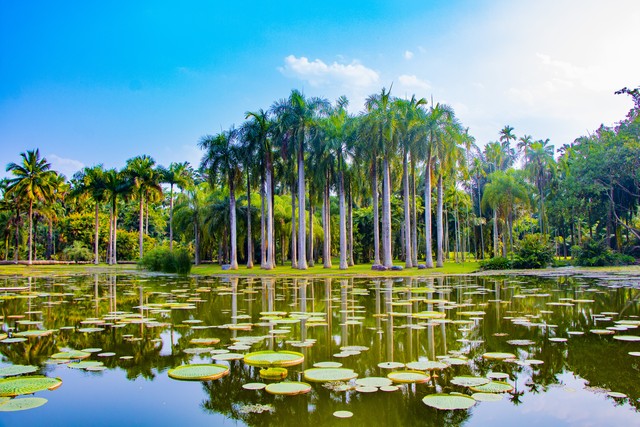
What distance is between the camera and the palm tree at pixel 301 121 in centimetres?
3472


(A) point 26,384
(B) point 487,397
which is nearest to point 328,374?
(B) point 487,397

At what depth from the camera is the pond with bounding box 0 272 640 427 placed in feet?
14.7

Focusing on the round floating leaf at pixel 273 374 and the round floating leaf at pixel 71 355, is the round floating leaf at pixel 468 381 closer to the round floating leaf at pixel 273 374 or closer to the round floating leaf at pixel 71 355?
the round floating leaf at pixel 273 374

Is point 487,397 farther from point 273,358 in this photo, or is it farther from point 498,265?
point 498,265

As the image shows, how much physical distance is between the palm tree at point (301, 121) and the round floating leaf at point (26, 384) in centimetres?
2893

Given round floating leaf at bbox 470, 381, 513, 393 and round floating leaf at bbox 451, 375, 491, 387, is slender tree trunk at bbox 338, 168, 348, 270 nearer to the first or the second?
round floating leaf at bbox 451, 375, 491, 387

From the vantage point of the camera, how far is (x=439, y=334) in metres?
8.03

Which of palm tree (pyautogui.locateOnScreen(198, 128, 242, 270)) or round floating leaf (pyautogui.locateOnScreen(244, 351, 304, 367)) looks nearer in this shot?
round floating leaf (pyautogui.locateOnScreen(244, 351, 304, 367))

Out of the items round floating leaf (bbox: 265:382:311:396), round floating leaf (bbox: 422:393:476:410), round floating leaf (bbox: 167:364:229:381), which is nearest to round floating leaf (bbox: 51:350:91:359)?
round floating leaf (bbox: 167:364:229:381)

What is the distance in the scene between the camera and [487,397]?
15.5 ft

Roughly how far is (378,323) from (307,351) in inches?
110

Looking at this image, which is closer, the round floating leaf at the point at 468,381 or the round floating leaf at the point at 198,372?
the round floating leaf at the point at 468,381

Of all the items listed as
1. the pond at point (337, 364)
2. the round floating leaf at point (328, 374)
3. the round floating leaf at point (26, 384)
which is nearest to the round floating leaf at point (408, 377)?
the pond at point (337, 364)

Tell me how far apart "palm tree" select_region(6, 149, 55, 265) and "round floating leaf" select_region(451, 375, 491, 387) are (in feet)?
195
